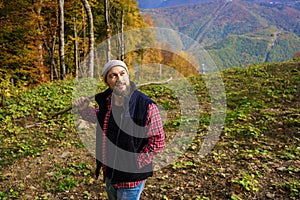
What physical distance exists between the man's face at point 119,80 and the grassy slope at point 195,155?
7.89 ft

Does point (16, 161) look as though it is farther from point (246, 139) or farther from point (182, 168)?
point (246, 139)

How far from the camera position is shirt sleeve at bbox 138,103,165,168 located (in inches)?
98.7

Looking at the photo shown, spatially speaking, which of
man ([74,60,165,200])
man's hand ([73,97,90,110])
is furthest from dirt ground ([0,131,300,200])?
man's hand ([73,97,90,110])

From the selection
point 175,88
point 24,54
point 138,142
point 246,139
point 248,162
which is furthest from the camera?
point 24,54

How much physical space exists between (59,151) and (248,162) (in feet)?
13.8

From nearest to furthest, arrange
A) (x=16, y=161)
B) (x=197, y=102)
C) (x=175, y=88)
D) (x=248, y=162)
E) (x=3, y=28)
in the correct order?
(x=248, y=162) < (x=16, y=161) < (x=197, y=102) < (x=175, y=88) < (x=3, y=28)

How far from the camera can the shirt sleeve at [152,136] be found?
2.51 metres

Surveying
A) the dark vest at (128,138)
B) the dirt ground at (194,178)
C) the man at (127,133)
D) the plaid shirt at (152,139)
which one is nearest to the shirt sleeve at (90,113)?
the man at (127,133)

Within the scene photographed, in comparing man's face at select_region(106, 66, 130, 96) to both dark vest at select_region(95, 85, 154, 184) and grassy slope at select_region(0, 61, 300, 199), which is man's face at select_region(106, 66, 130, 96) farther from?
grassy slope at select_region(0, 61, 300, 199)

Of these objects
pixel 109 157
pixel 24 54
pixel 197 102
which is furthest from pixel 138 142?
pixel 24 54

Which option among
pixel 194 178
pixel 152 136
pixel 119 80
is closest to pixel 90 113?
pixel 119 80

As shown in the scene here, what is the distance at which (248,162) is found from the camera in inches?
203

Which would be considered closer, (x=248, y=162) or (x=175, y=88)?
(x=248, y=162)

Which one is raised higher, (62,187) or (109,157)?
(109,157)
